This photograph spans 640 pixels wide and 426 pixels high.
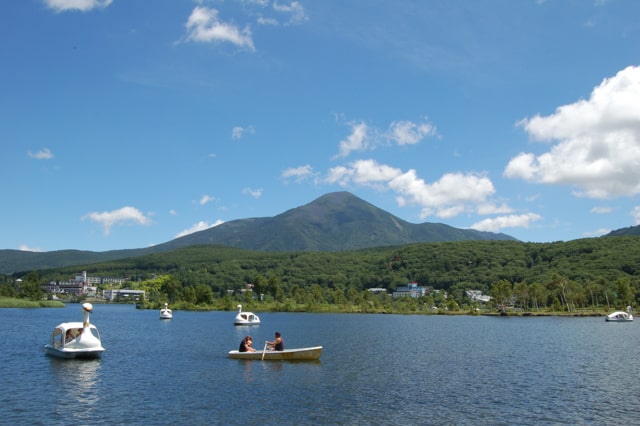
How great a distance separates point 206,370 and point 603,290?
16099 centimetres

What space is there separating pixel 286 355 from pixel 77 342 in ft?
55.8

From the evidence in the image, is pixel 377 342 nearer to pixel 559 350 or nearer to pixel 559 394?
pixel 559 350

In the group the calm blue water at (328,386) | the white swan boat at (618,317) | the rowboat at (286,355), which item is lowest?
the calm blue water at (328,386)

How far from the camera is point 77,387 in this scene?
33.5m

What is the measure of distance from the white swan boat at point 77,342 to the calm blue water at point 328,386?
882 mm

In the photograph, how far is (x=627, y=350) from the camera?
197ft

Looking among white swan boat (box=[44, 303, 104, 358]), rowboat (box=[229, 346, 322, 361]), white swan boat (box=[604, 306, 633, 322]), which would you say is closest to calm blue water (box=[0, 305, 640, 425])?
white swan boat (box=[44, 303, 104, 358])

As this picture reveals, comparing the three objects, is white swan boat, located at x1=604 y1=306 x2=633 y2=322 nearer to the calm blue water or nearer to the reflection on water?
the calm blue water

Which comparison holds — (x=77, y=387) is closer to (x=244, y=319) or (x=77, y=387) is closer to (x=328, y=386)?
(x=328, y=386)

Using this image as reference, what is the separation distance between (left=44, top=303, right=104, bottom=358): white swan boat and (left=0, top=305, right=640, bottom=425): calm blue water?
0.88m

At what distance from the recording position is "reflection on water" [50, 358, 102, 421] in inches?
1080

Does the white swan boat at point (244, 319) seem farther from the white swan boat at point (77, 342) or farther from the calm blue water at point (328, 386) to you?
the white swan boat at point (77, 342)

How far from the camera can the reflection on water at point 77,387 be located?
27438 mm

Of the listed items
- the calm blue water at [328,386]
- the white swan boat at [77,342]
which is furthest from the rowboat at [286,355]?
the white swan boat at [77,342]
